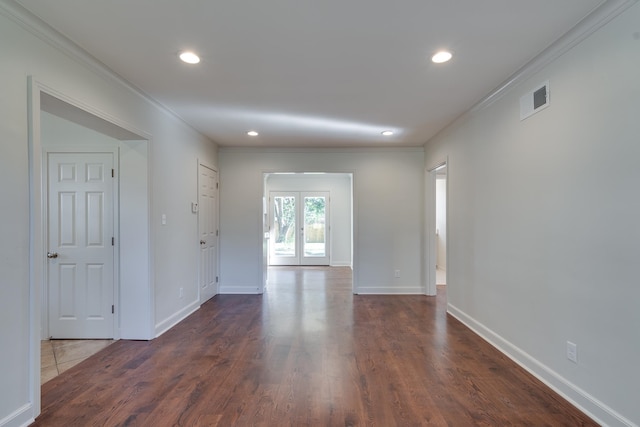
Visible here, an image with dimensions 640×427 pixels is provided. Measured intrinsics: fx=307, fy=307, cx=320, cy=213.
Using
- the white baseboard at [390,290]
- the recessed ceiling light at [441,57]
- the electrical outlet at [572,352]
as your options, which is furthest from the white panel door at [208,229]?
the electrical outlet at [572,352]

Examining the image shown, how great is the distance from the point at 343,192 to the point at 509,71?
5864mm

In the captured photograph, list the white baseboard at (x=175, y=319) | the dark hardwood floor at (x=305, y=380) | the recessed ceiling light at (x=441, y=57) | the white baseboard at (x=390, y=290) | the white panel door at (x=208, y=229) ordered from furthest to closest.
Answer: the white baseboard at (x=390, y=290) < the white panel door at (x=208, y=229) < the white baseboard at (x=175, y=319) < the recessed ceiling light at (x=441, y=57) < the dark hardwood floor at (x=305, y=380)

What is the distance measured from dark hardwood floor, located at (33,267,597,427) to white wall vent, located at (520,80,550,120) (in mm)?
2128

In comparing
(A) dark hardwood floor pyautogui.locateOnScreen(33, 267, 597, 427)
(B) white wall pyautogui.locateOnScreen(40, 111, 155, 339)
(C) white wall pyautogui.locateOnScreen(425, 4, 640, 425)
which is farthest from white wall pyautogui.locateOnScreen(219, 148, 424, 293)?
(B) white wall pyautogui.locateOnScreen(40, 111, 155, 339)

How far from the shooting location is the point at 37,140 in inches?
76.7

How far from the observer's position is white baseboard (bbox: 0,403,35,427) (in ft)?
5.71

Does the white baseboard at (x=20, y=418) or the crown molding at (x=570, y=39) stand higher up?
the crown molding at (x=570, y=39)

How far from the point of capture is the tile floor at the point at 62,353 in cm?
258

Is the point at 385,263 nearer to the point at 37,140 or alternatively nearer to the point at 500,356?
the point at 500,356

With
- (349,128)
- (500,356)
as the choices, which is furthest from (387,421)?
(349,128)

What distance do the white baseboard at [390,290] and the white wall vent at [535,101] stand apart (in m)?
3.29

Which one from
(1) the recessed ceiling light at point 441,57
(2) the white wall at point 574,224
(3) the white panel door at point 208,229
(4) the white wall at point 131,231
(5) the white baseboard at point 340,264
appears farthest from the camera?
(5) the white baseboard at point 340,264

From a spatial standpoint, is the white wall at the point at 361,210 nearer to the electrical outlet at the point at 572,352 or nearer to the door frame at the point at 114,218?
the door frame at the point at 114,218

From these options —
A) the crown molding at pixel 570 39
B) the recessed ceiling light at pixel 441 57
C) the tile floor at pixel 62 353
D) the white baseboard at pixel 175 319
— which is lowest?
the tile floor at pixel 62 353
